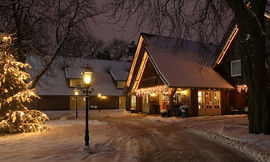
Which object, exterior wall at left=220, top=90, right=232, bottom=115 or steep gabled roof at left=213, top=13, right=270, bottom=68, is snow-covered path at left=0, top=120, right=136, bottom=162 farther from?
steep gabled roof at left=213, top=13, right=270, bottom=68

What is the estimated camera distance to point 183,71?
1966 centimetres

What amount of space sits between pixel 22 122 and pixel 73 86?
21272 millimetres

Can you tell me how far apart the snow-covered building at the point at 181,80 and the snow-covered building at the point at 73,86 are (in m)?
8.83

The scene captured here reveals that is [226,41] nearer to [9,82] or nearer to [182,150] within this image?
[182,150]

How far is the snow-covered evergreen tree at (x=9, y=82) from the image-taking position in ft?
36.8

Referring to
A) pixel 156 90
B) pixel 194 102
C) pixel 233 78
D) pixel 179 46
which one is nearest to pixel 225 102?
pixel 233 78

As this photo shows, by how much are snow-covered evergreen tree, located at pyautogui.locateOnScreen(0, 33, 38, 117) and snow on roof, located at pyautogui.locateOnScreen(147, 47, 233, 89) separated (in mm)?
10514

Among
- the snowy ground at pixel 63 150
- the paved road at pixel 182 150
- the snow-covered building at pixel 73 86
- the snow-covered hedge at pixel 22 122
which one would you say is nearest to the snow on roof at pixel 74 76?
the snow-covered building at pixel 73 86

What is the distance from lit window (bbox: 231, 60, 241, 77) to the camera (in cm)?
1977

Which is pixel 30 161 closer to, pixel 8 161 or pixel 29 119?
pixel 8 161

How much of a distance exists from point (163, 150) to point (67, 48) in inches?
447

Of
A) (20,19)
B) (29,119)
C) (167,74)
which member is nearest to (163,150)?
(29,119)

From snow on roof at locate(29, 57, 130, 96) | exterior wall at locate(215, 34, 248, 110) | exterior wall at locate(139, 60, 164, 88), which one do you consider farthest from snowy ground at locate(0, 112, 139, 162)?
snow on roof at locate(29, 57, 130, 96)

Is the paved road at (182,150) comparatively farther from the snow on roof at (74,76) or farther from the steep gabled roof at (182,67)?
the snow on roof at (74,76)
